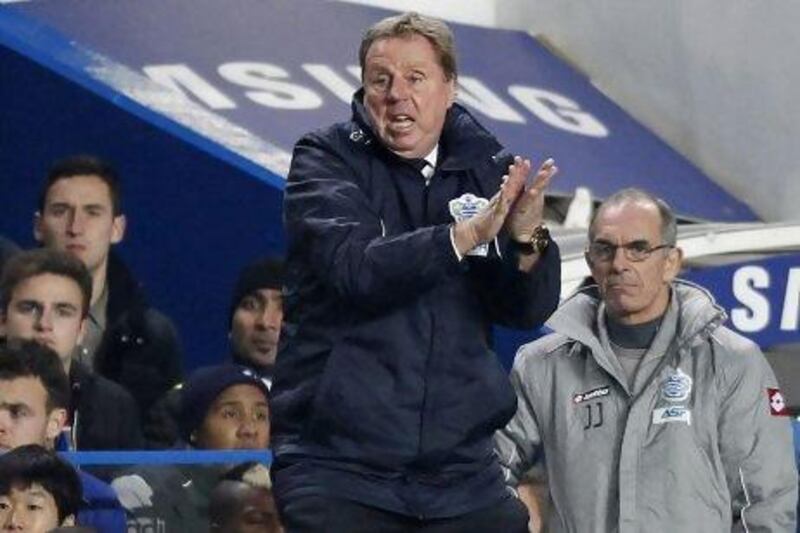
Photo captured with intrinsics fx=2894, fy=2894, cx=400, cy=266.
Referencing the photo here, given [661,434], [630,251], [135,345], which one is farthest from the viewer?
[135,345]

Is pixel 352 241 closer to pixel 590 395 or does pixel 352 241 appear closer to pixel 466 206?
pixel 466 206

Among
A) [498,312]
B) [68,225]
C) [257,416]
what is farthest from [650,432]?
[68,225]

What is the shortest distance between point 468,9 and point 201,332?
9.21ft

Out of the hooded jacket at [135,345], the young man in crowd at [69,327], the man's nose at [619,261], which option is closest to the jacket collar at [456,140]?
the man's nose at [619,261]

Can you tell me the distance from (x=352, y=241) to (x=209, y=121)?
4911 millimetres

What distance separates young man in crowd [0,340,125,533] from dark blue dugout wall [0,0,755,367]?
193 centimetres

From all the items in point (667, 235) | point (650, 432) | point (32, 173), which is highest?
point (32, 173)

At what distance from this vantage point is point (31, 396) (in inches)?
305

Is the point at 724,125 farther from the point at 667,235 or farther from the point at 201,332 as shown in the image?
the point at 667,235

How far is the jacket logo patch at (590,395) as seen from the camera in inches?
274

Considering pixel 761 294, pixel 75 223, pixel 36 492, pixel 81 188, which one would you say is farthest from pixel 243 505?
pixel 761 294

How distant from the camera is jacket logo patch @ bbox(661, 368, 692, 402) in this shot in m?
6.93

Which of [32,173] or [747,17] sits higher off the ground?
[747,17]

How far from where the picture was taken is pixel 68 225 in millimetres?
9242
